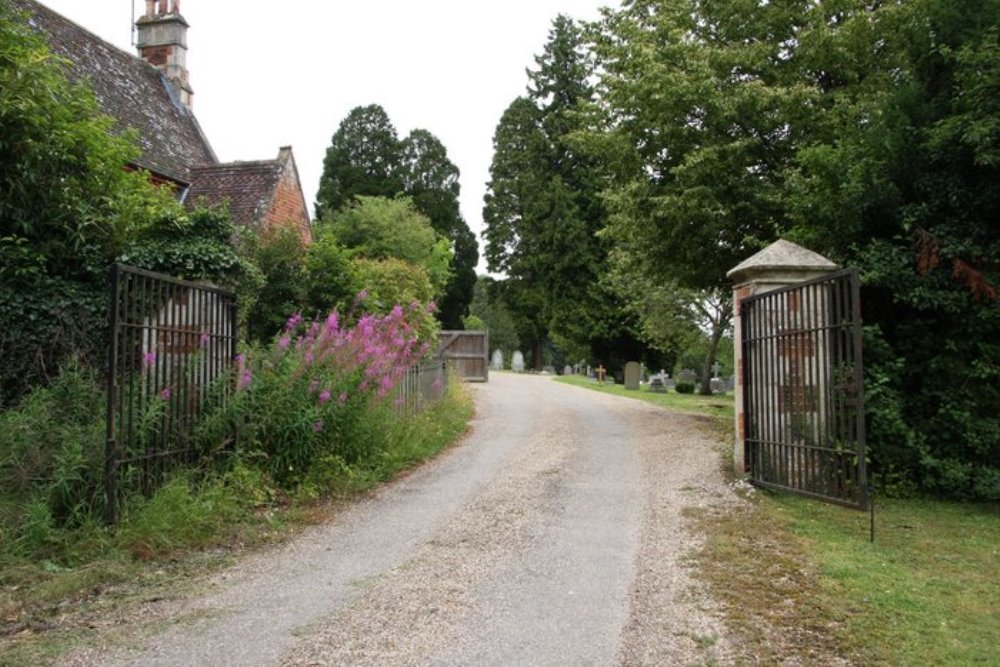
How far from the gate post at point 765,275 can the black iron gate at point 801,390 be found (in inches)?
4.7

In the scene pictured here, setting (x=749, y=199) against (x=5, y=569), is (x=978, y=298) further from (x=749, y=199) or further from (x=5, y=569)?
(x=5, y=569)

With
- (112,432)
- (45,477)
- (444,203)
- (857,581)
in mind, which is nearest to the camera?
(857,581)

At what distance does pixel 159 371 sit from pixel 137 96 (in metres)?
14.1

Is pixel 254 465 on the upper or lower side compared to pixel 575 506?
upper

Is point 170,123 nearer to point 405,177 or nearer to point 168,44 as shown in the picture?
point 168,44

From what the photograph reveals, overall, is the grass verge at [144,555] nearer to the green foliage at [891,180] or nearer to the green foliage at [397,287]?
the green foliage at [891,180]

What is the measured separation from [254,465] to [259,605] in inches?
113

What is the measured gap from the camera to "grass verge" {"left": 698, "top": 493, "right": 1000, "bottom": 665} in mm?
3822

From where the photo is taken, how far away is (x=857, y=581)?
4.79 meters

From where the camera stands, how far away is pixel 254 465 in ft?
23.2

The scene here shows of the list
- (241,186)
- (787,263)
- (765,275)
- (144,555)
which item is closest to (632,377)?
A: (241,186)

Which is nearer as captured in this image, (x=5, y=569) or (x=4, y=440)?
(x=5, y=569)

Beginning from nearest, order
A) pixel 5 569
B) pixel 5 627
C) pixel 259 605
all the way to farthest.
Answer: pixel 5 627 < pixel 259 605 < pixel 5 569

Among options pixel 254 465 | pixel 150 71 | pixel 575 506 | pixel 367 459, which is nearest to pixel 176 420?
pixel 254 465
